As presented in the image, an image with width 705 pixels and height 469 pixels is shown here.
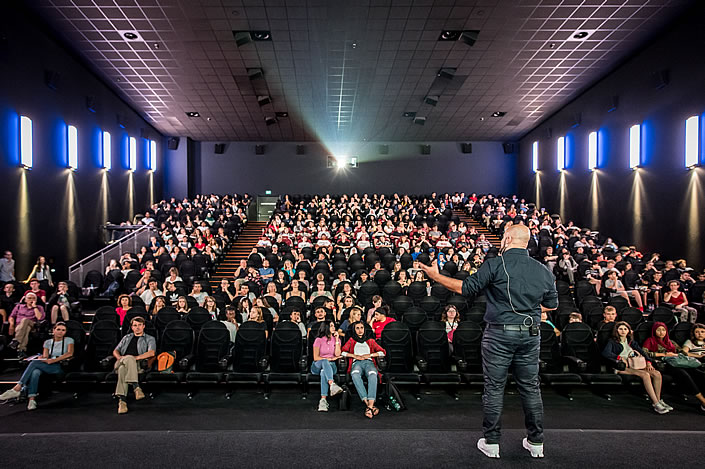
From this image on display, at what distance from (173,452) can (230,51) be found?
11.3 m

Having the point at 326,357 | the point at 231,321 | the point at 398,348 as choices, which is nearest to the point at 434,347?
the point at 398,348

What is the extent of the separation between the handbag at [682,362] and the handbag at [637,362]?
0.36m

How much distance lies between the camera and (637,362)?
5.75 m

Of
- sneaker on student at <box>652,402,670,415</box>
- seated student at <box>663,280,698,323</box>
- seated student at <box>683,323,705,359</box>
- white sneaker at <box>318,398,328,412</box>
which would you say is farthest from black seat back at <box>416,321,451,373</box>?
seated student at <box>663,280,698,323</box>

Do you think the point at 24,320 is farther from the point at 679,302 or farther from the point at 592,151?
the point at 592,151

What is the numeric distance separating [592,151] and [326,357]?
539 inches

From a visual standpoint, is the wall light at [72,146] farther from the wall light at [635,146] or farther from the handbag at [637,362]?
the wall light at [635,146]

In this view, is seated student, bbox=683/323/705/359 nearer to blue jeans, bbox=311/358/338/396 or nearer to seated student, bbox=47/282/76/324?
blue jeans, bbox=311/358/338/396

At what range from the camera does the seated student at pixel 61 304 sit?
810 cm

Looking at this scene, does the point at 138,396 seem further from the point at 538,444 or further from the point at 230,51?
the point at 230,51

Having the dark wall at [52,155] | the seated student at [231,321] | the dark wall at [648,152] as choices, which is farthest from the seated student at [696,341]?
the dark wall at [52,155]

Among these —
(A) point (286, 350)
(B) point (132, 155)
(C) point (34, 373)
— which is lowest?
(C) point (34, 373)

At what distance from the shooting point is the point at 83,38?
11.6m

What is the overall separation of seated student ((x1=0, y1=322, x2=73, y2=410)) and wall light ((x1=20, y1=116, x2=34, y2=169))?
21.7ft
